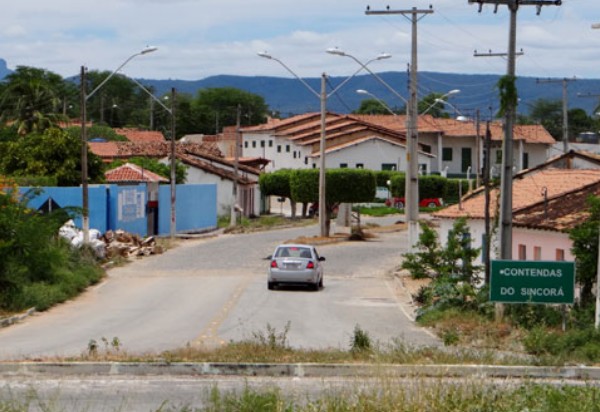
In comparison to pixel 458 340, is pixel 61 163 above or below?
above

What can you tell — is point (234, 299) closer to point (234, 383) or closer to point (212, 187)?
point (234, 383)

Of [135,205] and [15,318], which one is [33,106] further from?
[15,318]

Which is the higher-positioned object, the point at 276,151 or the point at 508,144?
the point at 276,151

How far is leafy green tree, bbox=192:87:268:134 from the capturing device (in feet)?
548

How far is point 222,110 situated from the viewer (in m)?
190

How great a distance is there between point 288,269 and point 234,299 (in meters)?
3.75

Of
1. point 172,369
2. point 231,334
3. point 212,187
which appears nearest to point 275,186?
point 212,187

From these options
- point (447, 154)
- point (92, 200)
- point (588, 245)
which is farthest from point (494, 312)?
point (447, 154)

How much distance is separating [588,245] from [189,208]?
128ft

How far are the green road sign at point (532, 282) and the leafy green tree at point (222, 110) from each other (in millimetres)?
136878

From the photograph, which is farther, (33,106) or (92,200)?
(33,106)

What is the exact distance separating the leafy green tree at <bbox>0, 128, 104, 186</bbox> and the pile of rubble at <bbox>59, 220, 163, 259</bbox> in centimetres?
891

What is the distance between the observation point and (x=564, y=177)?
40094 millimetres

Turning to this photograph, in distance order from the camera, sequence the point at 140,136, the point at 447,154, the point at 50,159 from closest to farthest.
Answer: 1. the point at 50,159
2. the point at 447,154
3. the point at 140,136
